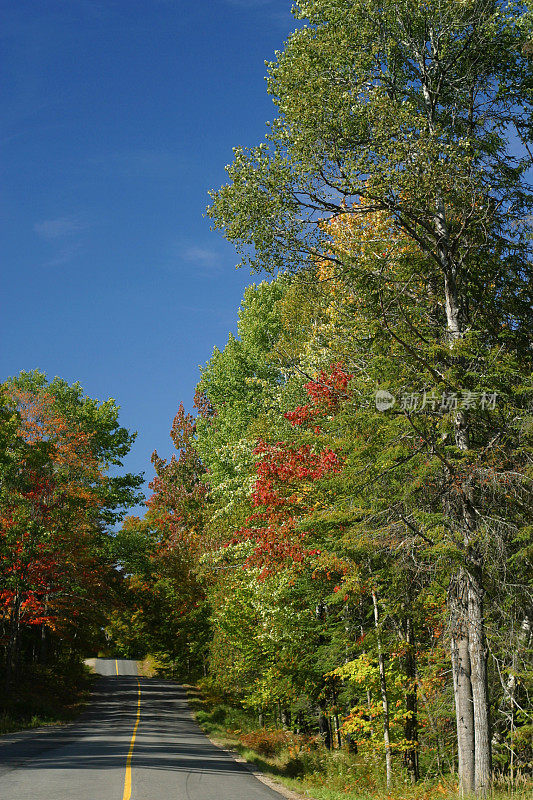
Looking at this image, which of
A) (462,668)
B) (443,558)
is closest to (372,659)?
(462,668)

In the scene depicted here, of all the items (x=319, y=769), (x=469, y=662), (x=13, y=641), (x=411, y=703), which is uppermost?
(x=469, y=662)

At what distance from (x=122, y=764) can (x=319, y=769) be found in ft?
19.5

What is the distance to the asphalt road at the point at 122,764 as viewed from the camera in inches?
450

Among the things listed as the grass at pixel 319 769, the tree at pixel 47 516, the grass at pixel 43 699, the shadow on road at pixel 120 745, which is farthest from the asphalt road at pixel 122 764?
the tree at pixel 47 516

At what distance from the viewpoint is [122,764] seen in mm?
14969

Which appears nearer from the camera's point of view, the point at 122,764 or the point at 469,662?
the point at 469,662

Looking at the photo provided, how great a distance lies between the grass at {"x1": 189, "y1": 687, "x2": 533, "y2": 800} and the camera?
1240 centimetres

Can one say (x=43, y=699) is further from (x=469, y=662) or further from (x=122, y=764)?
(x=469, y=662)

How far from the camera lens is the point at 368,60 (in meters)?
14.6

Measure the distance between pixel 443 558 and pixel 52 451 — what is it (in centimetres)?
2203

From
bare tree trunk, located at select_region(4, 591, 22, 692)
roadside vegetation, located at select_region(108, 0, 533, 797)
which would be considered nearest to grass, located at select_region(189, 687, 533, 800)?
roadside vegetation, located at select_region(108, 0, 533, 797)

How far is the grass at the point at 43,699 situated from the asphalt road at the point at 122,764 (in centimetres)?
129

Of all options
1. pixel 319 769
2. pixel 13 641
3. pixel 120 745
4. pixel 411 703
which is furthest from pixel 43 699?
pixel 411 703

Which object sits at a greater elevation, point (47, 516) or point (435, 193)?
point (435, 193)
